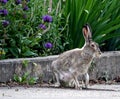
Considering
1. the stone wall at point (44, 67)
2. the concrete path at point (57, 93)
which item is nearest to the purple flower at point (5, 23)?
the stone wall at point (44, 67)

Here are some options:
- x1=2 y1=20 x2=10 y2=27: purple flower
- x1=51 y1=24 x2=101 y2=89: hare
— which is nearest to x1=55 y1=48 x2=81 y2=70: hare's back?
x1=51 y1=24 x2=101 y2=89: hare

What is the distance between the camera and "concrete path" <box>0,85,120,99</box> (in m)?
7.91

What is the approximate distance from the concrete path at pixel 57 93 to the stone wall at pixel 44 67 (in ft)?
2.00

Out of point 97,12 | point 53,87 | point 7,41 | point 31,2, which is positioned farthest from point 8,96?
point 97,12

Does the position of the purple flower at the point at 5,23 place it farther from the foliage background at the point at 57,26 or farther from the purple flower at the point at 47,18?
the purple flower at the point at 47,18

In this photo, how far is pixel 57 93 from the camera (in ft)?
27.5

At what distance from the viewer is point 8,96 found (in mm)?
7820

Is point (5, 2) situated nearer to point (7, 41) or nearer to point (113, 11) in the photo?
point (7, 41)

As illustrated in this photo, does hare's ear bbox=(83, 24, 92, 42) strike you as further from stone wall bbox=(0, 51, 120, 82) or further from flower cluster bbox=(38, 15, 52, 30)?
flower cluster bbox=(38, 15, 52, 30)

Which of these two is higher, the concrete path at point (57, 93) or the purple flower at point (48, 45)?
the purple flower at point (48, 45)

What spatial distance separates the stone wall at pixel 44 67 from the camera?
955cm

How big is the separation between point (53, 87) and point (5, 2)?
1705mm

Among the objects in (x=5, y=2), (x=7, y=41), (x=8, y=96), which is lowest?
(x=8, y=96)

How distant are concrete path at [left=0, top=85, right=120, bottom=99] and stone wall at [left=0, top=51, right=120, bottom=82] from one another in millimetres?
610
